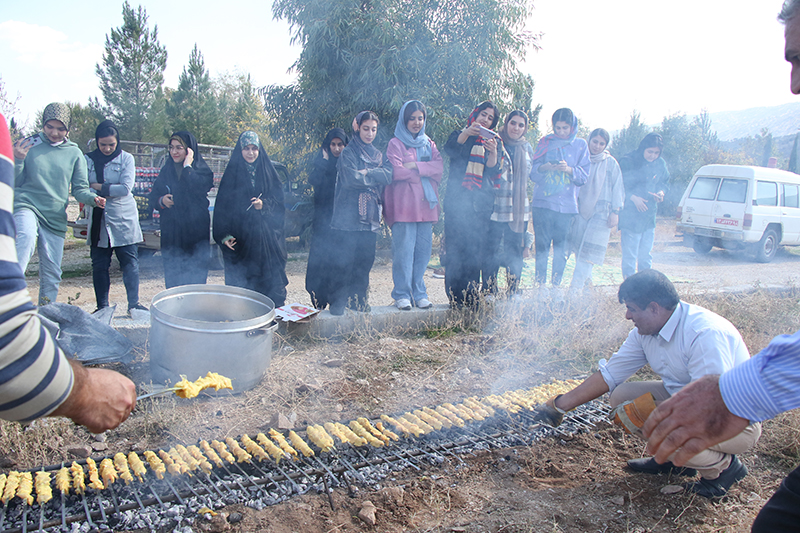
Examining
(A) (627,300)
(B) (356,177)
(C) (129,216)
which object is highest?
(B) (356,177)

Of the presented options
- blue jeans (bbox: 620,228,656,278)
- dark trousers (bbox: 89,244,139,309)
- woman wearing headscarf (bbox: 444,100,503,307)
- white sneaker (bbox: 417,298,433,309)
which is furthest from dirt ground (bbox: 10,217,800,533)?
blue jeans (bbox: 620,228,656,278)

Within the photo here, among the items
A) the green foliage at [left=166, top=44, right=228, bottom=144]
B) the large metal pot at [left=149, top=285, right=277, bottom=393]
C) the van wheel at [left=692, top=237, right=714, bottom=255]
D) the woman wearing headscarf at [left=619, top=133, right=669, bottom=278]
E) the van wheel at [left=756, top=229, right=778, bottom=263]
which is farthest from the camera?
the green foliage at [left=166, top=44, right=228, bottom=144]

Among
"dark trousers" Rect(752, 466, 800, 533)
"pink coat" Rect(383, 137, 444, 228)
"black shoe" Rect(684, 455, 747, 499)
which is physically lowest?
"black shoe" Rect(684, 455, 747, 499)

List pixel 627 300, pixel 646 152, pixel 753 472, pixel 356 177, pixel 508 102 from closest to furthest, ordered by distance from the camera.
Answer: pixel 627 300 → pixel 753 472 → pixel 356 177 → pixel 646 152 → pixel 508 102

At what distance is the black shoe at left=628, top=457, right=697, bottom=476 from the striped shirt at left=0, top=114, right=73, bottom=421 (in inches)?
116

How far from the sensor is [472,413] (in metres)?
3.33

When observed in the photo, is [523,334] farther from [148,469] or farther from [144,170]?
[144,170]

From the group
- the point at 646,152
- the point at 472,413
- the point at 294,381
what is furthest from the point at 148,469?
the point at 646,152

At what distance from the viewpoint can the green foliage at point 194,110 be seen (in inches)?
1126

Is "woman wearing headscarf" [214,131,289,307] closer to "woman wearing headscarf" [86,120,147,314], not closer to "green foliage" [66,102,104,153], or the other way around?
"woman wearing headscarf" [86,120,147,314]

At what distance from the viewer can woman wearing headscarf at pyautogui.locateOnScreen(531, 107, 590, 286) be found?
5.60m

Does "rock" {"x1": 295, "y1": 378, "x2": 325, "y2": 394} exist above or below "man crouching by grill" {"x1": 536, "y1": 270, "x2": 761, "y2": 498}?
below

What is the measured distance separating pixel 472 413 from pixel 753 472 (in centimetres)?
172

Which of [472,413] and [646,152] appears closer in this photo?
[472,413]
